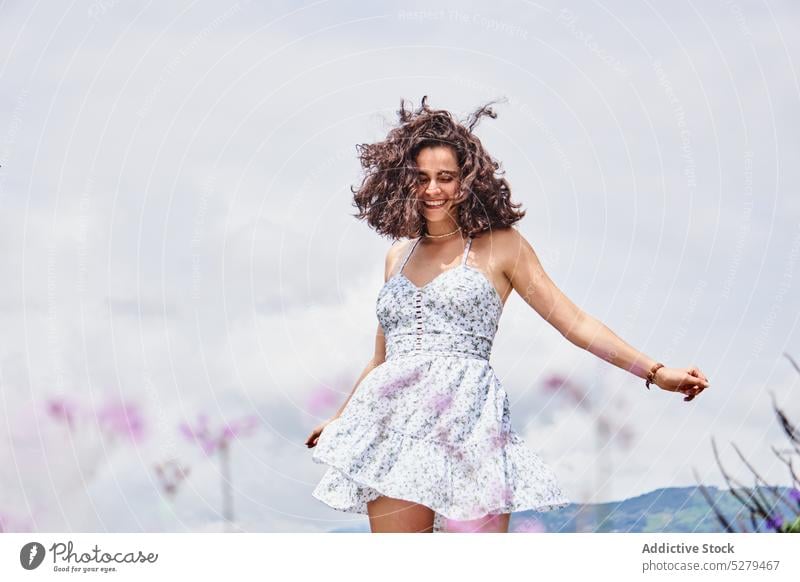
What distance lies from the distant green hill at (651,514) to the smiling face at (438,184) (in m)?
1.26

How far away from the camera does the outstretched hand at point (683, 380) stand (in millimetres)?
4754

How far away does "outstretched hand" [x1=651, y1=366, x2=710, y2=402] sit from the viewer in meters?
4.75

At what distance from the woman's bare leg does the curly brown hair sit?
1065 mm

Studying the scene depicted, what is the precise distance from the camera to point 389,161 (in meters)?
5.08

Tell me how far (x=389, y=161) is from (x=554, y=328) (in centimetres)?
93

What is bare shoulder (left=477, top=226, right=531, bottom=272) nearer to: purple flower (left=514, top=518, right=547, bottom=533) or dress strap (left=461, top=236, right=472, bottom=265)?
dress strap (left=461, top=236, right=472, bottom=265)
